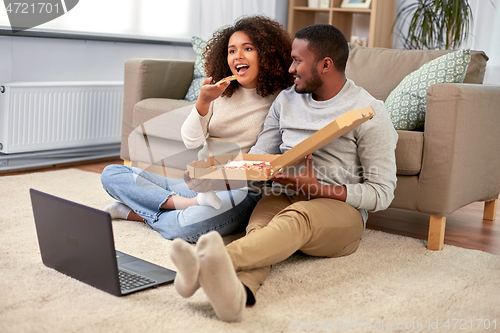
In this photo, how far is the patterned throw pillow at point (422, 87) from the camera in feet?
5.98

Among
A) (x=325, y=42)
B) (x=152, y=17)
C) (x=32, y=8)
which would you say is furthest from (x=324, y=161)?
(x=152, y=17)

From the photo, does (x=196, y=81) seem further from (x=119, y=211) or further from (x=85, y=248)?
(x=85, y=248)

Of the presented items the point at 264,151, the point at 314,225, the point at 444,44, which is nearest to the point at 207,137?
the point at 264,151

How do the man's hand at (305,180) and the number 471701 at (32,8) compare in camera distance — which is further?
the number 471701 at (32,8)

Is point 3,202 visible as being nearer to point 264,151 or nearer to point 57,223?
point 57,223

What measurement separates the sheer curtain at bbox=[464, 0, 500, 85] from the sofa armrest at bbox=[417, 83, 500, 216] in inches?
75.1

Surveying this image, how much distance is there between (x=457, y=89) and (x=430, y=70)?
0.89ft

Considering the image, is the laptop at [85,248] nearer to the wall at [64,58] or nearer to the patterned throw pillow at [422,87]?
the patterned throw pillow at [422,87]

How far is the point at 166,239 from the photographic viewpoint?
1.67 m

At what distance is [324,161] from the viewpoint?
152 cm

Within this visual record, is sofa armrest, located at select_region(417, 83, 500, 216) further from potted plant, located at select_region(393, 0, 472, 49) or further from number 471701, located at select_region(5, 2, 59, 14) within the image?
number 471701, located at select_region(5, 2, 59, 14)

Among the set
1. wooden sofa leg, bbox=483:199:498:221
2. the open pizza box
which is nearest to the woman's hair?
the open pizza box

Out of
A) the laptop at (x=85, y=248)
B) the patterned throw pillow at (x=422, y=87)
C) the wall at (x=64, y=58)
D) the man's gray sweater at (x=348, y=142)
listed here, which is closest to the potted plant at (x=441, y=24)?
the patterned throw pillow at (x=422, y=87)

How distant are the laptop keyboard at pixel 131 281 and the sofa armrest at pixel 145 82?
1.36 m
